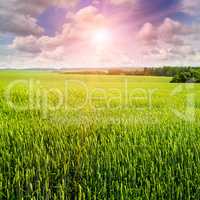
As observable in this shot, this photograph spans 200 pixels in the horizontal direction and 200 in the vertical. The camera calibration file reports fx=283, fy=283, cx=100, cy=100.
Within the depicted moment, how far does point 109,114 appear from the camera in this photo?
20.2ft

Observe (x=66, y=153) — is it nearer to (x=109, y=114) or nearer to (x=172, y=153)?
(x=172, y=153)

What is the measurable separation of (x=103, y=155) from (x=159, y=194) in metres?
0.84

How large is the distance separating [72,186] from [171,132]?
77.6 inches

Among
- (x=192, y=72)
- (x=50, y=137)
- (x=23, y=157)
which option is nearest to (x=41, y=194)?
(x=23, y=157)

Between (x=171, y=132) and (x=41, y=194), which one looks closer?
(x=41, y=194)

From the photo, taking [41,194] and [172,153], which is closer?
[41,194]

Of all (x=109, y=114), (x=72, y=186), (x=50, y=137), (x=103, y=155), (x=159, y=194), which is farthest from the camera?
(x=109, y=114)

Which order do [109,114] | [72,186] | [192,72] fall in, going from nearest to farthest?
[72,186], [109,114], [192,72]

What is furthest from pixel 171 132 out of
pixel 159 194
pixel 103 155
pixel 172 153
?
pixel 159 194

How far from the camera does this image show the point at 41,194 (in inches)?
104

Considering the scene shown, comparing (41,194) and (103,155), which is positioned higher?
(103,155)

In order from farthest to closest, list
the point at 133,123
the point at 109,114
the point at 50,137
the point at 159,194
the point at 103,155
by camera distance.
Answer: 1. the point at 109,114
2. the point at 133,123
3. the point at 50,137
4. the point at 103,155
5. the point at 159,194

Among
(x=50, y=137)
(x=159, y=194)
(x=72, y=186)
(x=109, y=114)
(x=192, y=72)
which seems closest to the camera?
(x=159, y=194)

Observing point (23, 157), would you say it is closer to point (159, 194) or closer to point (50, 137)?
point (50, 137)
